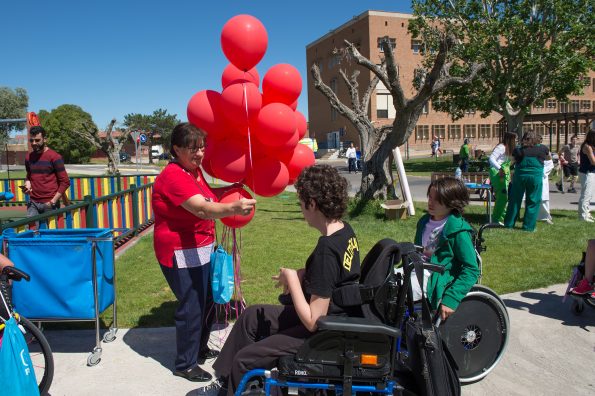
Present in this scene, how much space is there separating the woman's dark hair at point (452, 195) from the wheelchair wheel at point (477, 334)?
0.66 meters

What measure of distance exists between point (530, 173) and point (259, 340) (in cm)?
739

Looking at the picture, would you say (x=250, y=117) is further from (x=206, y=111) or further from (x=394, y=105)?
(x=394, y=105)

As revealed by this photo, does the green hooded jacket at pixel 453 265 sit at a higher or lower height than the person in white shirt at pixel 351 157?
lower

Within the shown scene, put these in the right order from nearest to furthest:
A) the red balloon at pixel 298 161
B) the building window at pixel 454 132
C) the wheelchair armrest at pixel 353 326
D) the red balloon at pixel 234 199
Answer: the wheelchair armrest at pixel 353 326
the red balloon at pixel 234 199
the red balloon at pixel 298 161
the building window at pixel 454 132

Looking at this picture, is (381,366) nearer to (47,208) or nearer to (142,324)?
(142,324)

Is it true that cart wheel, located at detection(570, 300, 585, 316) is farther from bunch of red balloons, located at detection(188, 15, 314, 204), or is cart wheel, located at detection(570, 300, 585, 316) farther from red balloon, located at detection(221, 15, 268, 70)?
red balloon, located at detection(221, 15, 268, 70)

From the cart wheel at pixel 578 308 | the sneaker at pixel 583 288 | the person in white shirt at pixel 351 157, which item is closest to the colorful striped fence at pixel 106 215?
the sneaker at pixel 583 288

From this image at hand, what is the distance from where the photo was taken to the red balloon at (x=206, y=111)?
372cm

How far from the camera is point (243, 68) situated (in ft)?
12.9

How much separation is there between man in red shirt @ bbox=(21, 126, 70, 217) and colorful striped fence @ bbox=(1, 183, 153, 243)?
352 millimetres

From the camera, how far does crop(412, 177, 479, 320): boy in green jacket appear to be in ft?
10.2

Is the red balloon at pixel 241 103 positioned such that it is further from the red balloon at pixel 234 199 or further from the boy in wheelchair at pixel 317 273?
the boy in wheelchair at pixel 317 273

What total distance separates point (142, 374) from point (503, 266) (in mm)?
5036

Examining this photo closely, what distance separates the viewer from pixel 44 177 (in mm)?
6406
